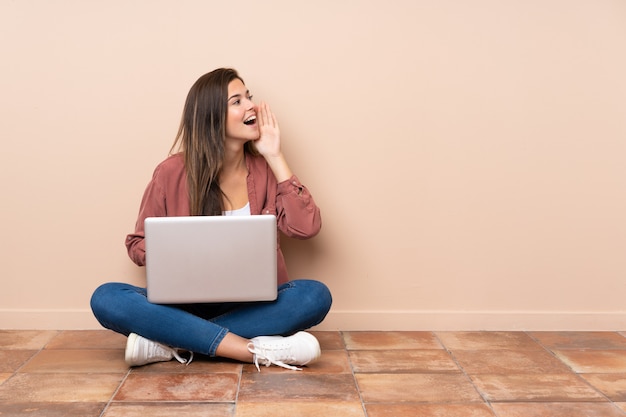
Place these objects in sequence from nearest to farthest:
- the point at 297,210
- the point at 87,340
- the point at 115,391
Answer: the point at 115,391 < the point at 297,210 < the point at 87,340

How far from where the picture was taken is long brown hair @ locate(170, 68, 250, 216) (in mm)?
2639

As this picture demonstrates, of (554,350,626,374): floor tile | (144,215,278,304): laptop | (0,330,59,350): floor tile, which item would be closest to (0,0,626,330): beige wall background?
(0,330,59,350): floor tile

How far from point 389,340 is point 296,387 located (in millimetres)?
668

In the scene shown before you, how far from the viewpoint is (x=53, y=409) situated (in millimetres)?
2057

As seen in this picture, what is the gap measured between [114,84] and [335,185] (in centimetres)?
90

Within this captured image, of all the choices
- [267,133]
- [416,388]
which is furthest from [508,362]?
[267,133]

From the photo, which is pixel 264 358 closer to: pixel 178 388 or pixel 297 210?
pixel 178 388

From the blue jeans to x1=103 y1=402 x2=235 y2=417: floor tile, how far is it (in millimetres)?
365

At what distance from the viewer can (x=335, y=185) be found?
2.91m

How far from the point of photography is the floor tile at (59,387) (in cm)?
215

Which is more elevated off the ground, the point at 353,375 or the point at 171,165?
the point at 171,165

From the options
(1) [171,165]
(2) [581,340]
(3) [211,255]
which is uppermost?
(1) [171,165]

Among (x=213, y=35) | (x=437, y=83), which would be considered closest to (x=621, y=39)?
(x=437, y=83)

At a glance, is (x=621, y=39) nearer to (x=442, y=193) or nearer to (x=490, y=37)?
(x=490, y=37)
